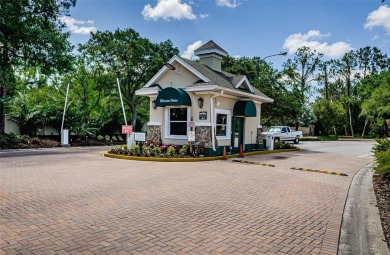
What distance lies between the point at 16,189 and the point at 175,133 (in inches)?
381

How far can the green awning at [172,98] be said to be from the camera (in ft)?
48.2

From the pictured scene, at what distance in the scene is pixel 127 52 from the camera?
86.3 ft

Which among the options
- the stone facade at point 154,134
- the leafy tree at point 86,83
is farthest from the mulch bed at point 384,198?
the leafy tree at point 86,83

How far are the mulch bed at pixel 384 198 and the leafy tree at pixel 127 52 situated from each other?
21268 mm

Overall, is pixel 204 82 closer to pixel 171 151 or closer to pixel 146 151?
pixel 171 151

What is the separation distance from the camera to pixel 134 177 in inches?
358

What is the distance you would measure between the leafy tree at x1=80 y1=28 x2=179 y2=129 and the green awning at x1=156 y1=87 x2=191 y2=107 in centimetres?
1248

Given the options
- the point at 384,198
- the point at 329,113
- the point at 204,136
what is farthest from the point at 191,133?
the point at 329,113

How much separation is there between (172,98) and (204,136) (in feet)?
8.29

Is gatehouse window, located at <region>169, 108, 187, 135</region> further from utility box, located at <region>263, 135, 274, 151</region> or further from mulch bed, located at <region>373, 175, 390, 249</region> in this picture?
mulch bed, located at <region>373, 175, 390, 249</region>

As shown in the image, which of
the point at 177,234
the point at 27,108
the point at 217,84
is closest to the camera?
the point at 177,234

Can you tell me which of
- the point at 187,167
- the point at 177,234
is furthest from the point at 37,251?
the point at 187,167

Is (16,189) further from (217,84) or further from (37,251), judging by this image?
(217,84)

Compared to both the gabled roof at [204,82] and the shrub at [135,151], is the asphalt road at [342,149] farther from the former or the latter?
the shrub at [135,151]
